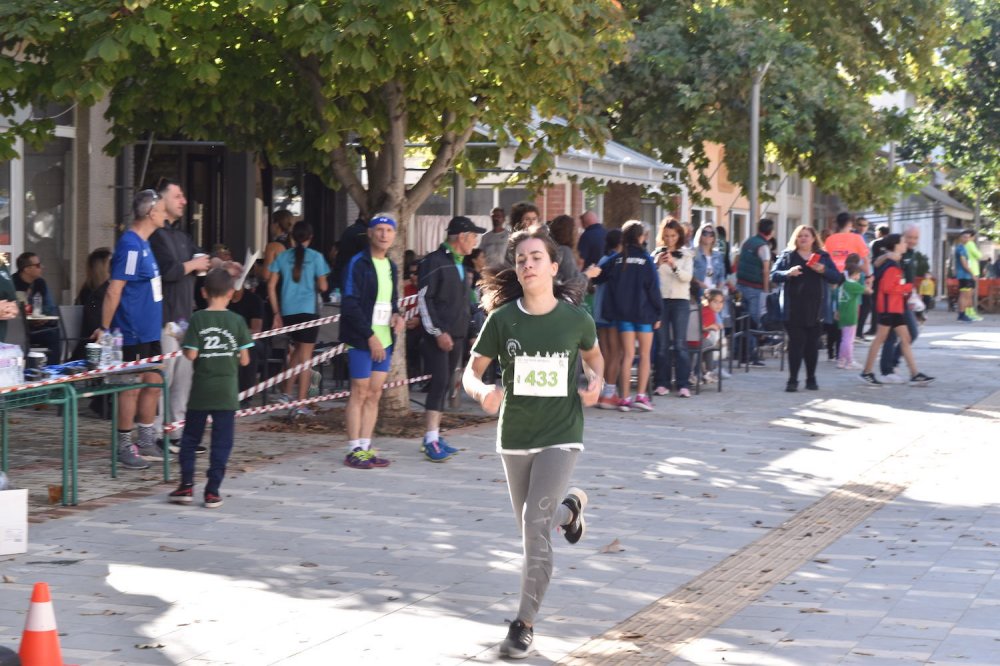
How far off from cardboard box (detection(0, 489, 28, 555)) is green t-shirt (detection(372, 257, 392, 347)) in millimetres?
3650

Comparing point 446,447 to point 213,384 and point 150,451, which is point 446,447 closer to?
point 150,451

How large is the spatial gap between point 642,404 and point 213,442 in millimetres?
6686

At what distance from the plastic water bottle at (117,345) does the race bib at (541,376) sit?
14.8ft

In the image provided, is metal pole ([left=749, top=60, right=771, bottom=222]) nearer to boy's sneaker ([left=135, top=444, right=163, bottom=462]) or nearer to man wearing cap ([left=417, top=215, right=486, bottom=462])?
man wearing cap ([left=417, top=215, right=486, bottom=462])

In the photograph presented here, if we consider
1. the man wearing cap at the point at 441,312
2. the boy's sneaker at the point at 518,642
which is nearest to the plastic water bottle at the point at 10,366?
the man wearing cap at the point at 441,312

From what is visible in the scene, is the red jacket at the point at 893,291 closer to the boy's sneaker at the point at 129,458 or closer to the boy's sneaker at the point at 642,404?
the boy's sneaker at the point at 642,404

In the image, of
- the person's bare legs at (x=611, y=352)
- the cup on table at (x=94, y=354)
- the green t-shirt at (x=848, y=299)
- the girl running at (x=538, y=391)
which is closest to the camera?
the girl running at (x=538, y=391)

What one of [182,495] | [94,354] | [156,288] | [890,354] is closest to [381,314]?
[156,288]

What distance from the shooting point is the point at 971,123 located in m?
42.3

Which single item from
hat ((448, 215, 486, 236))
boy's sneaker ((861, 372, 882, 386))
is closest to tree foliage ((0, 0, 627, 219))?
hat ((448, 215, 486, 236))

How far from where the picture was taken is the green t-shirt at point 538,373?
651 cm

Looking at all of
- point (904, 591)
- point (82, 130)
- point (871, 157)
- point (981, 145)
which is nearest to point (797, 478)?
point (904, 591)

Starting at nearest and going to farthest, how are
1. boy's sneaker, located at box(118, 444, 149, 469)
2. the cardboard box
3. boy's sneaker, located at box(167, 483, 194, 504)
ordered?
the cardboard box → boy's sneaker, located at box(167, 483, 194, 504) → boy's sneaker, located at box(118, 444, 149, 469)

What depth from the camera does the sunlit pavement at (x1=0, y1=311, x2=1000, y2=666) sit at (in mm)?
6398
